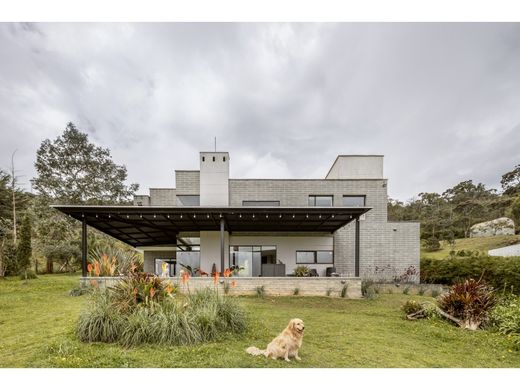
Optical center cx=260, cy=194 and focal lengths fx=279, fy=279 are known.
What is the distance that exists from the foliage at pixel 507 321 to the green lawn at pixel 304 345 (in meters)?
0.26

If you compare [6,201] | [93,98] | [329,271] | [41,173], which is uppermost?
[93,98]

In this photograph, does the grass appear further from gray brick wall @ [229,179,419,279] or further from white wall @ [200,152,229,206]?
white wall @ [200,152,229,206]

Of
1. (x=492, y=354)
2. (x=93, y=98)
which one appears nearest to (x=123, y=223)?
(x=93, y=98)

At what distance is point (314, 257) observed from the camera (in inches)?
667

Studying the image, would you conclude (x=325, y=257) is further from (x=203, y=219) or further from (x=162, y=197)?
(x=162, y=197)

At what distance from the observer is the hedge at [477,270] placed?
510 inches

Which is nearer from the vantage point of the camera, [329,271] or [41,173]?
[329,271]

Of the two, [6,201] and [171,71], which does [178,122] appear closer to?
[171,71]

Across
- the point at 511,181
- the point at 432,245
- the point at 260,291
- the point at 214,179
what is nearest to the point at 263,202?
the point at 214,179

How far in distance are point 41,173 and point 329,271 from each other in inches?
1180

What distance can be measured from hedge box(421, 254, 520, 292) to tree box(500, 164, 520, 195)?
119 ft

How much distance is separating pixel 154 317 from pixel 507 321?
828cm

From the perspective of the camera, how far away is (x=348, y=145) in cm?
2603

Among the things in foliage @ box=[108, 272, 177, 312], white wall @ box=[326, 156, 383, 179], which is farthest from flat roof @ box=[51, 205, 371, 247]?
foliage @ box=[108, 272, 177, 312]
